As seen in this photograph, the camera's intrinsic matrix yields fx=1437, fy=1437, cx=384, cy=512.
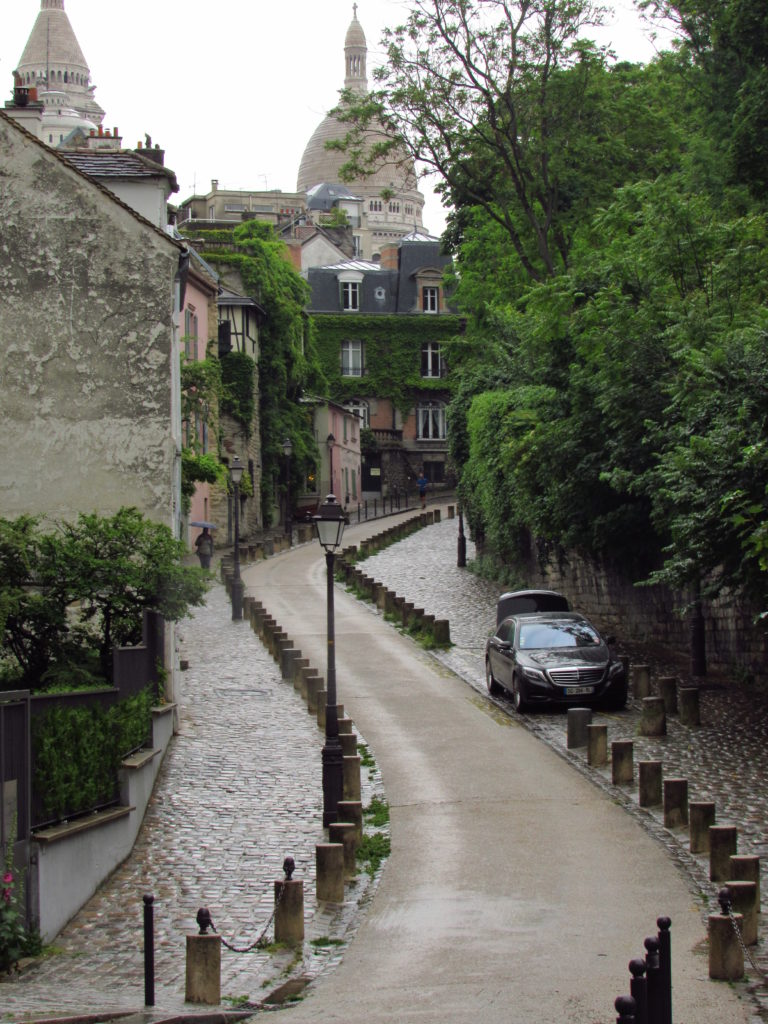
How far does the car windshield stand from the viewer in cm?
2408

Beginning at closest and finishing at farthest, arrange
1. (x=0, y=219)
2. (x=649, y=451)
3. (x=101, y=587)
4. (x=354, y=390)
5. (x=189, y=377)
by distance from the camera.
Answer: (x=101, y=587)
(x=0, y=219)
(x=649, y=451)
(x=189, y=377)
(x=354, y=390)

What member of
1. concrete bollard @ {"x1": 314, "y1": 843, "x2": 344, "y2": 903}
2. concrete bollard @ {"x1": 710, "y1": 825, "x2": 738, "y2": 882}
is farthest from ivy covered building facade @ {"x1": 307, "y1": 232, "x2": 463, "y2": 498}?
concrete bollard @ {"x1": 710, "y1": 825, "x2": 738, "y2": 882}

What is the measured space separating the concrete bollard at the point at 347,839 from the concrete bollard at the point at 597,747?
5.50m

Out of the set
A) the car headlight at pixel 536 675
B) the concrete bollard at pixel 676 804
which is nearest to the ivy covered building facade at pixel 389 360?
the car headlight at pixel 536 675

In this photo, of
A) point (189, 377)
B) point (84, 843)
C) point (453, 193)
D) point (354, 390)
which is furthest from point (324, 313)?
point (84, 843)

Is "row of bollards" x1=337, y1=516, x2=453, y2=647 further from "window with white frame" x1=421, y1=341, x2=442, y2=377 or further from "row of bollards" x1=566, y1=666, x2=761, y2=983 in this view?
"window with white frame" x1=421, y1=341, x2=442, y2=377

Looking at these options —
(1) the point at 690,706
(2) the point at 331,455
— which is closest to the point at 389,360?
(2) the point at 331,455

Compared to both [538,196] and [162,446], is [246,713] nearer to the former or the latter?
[162,446]

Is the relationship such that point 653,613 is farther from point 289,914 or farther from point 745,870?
point 289,914

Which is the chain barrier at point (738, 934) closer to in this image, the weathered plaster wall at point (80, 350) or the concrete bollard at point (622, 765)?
the concrete bollard at point (622, 765)

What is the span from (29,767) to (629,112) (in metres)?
30.3

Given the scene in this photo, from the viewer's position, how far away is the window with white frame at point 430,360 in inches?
3147

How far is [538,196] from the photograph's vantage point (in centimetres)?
3806

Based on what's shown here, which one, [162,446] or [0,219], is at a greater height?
[0,219]
